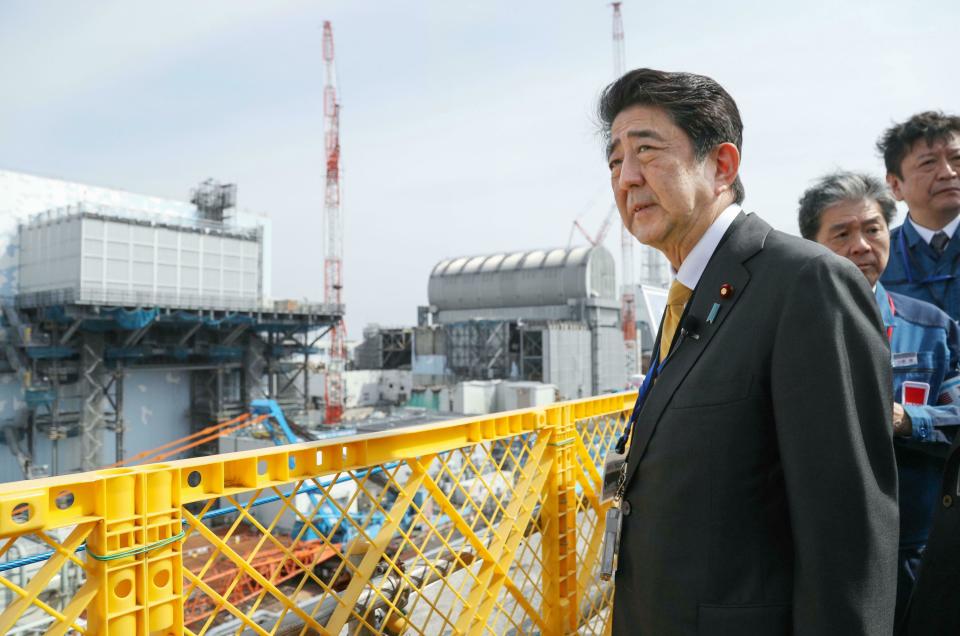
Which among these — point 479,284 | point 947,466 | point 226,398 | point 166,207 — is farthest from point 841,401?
point 479,284

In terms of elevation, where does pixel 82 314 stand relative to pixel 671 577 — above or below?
above

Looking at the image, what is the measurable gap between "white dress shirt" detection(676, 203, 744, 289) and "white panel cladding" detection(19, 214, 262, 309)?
106ft

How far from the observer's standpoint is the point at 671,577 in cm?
172

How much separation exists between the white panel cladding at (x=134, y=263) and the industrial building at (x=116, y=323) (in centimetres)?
6

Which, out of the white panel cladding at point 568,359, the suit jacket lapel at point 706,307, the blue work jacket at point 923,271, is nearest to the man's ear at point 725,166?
the suit jacket lapel at point 706,307

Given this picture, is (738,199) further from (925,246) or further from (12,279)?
(12,279)

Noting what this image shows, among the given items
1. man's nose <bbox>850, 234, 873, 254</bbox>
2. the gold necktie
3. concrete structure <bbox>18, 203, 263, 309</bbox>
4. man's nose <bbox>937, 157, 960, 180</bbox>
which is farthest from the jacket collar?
concrete structure <bbox>18, 203, 263, 309</bbox>

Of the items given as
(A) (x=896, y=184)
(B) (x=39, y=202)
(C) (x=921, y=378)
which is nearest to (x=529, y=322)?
(B) (x=39, y=202)

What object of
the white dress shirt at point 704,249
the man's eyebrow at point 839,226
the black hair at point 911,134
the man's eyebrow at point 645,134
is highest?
the black hair at point 911,134

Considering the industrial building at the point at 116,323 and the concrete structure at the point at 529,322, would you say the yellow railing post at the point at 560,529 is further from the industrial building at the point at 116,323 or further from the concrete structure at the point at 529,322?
the concrete structure at the point at 529,322

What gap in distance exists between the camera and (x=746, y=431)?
160 cm

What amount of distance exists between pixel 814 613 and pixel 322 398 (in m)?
45.6

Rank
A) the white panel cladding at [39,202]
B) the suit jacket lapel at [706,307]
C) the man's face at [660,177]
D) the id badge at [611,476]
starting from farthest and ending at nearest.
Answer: the white panel cladding at [39,202] < the id badge at [611,476] < the man's face at [660,177] < the suit jacket lapel at [706,307]

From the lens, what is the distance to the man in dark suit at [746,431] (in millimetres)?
1489
